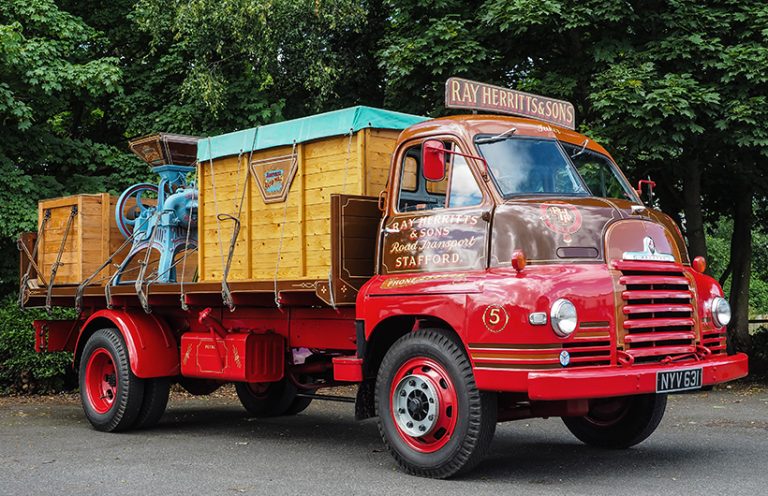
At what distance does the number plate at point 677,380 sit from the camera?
6918 millimetres

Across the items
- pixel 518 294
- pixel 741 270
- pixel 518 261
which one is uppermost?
pixel 518 261

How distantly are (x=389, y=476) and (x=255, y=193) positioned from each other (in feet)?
10.7

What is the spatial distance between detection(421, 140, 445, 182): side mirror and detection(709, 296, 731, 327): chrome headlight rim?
2.46 meters

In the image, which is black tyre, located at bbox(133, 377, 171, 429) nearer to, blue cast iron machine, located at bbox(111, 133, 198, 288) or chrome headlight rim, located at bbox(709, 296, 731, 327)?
blue cast iron machine, located at bbox(111, 133, 198, 288)

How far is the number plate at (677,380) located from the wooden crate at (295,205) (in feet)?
9.68

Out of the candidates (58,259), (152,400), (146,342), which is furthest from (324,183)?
(58,259)

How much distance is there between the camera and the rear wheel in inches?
451

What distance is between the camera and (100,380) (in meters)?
10.9

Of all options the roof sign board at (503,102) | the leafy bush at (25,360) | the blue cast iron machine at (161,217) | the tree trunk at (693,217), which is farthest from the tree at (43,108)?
the tree trunk at (693,217)

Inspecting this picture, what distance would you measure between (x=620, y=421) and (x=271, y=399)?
180 inches

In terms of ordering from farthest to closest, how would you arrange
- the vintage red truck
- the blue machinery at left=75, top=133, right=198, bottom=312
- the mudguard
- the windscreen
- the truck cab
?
the blue machinery at left=75, top=133, right=198, bottom=312 → the mudguard → the windscreen → the vintage red truck → the truck cab

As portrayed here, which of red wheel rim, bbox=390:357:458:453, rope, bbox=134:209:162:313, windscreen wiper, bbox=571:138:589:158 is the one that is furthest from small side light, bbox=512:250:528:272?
rope, bbox=134:209:162:313

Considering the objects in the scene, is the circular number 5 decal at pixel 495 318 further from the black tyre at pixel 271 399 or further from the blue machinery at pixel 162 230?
the black tyre at pixel 271 399

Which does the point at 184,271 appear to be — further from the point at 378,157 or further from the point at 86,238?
the point at 378,157
